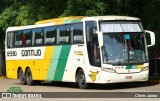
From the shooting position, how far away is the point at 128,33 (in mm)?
23734

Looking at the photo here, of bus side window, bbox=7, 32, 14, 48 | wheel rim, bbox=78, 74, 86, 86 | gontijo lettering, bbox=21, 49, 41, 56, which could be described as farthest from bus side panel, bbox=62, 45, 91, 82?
bus side window, bbox=7, 32, 14, 48

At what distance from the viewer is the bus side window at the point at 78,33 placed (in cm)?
2411

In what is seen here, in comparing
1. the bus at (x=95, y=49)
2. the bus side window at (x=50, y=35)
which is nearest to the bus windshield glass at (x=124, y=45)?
the bus at (x=95, y=49)

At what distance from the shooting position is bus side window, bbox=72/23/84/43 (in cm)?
2411

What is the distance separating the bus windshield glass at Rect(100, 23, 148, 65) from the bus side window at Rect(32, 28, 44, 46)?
526 cm

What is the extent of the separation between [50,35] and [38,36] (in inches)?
59.1

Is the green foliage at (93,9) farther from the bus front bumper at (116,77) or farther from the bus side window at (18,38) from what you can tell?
the bus front bumper at (116,77)

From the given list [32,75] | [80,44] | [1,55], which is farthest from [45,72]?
[1,55]

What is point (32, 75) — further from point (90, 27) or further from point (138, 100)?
point (138, 100)

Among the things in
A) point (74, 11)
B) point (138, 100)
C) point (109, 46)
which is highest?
point (74, 11)

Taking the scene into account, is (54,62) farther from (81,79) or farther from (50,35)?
(81,79)

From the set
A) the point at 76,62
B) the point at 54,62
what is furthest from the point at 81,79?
the point at 54,62

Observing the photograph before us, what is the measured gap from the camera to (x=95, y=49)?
23.4m

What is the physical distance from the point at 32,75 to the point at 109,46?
758cm
